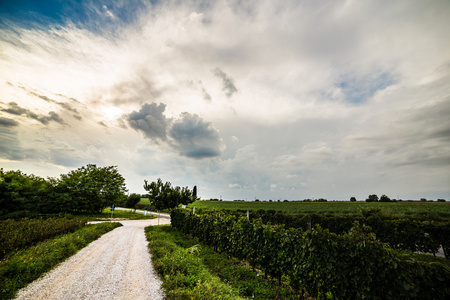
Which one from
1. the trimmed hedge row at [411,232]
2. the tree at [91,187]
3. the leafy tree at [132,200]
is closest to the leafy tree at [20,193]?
the tree at [91,187]

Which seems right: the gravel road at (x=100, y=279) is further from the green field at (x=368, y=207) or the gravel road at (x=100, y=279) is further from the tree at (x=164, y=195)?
the green field at (x=368, y=207)

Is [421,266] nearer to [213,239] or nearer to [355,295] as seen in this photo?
[355,295]

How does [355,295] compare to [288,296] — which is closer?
[355,295]

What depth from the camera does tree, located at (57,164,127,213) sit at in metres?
33.0

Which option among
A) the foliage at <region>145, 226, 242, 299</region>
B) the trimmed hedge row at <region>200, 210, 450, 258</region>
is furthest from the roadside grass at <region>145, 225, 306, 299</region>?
the trimmed hedge row at <region>200, 210, 450, 258</region>

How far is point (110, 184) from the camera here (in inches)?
1524

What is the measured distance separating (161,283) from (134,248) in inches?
249

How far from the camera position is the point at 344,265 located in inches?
204

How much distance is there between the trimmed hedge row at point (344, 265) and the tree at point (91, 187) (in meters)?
36.1

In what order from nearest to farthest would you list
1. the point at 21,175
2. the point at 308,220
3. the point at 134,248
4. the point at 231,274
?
1. the point at 231,274
2. the point at 134,248
3. the point at 308,220
4. the point at 21,175

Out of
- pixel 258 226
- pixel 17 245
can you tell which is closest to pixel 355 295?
pixel 258 226

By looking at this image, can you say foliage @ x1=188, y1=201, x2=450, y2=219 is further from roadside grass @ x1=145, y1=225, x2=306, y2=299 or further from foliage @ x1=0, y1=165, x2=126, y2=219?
foliage @ x1=0, y1=165, x2=126, y2=219

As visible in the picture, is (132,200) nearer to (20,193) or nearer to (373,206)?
(20,193)

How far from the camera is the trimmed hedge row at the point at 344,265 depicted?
13.1 feet
